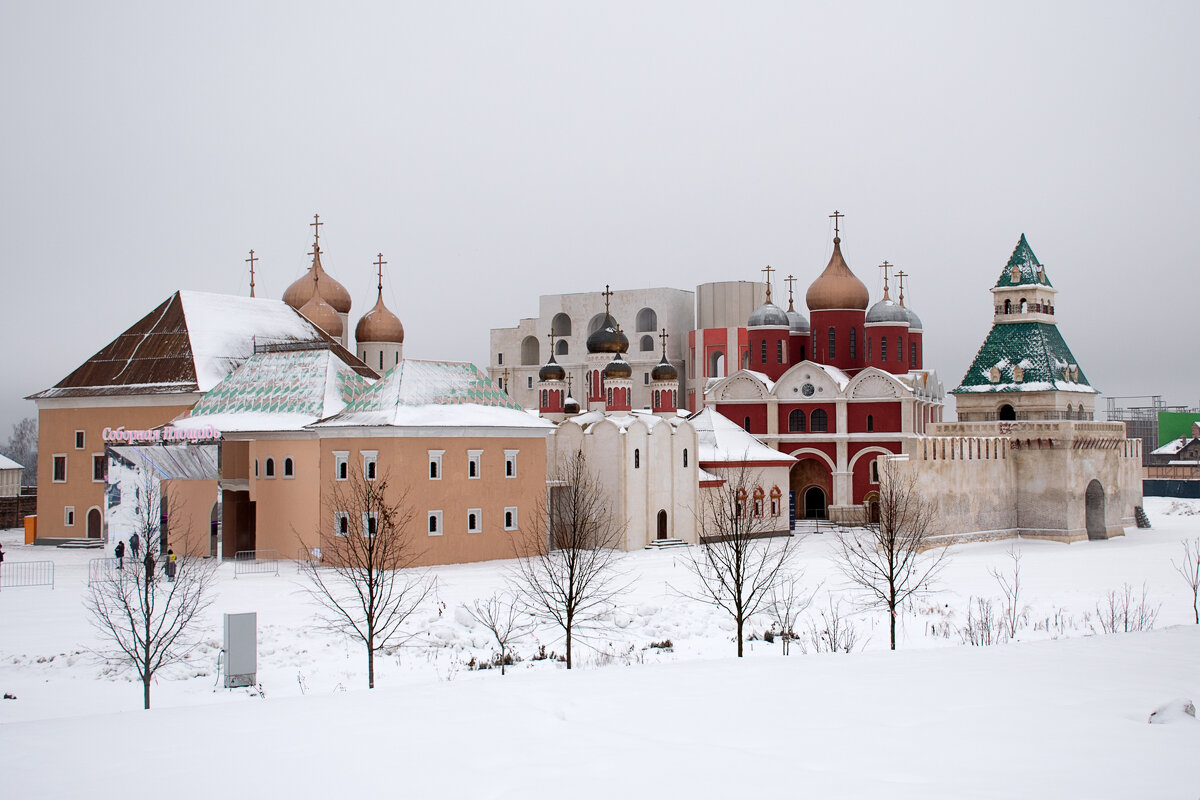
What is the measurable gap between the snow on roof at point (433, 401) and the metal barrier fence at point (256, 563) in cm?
431

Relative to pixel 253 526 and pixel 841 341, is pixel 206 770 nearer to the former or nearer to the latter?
pixel 253 526

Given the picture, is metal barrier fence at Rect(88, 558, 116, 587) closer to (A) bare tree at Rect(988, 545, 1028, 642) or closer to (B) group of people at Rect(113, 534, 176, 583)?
(B) group of people at Rect(113, 534, 176, 583)

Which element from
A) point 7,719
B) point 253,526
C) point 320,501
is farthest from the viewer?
point 253,526

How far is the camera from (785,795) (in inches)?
336

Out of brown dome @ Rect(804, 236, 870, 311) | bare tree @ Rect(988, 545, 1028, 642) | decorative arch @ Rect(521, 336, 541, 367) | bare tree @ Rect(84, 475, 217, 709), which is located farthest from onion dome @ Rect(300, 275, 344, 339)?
bare tree @ Rect(988, 545, 1028, 642)

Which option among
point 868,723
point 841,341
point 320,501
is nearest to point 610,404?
point 320,501

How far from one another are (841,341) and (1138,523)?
47.9 ft

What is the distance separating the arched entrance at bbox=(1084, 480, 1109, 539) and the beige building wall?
34.2 meters

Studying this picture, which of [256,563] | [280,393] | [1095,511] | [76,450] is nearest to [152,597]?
[256,563]

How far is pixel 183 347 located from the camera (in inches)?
1612

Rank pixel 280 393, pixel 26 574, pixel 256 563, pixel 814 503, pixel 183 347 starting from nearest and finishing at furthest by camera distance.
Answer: pixel 26 574, pixel 256 563, pixel 280 393, pixel 183 347, pixel 814 503

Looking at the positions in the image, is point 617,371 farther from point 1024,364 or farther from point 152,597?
point 152,597

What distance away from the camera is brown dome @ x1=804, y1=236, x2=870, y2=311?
176ft

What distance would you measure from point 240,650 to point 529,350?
61.0 m
